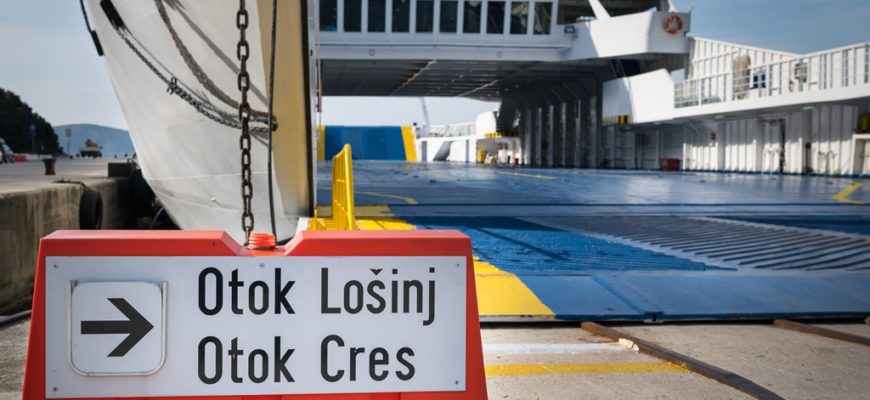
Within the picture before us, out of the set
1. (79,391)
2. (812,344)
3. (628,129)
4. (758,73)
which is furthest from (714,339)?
(628,129)

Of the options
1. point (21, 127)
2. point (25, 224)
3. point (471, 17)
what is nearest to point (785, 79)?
point (471, 17)

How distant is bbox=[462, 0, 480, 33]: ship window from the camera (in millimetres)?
31250

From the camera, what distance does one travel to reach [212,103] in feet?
23.9

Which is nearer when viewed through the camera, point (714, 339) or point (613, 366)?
point (613, 366)

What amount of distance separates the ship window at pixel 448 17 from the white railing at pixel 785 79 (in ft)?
32.3

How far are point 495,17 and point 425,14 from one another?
10.4 feet

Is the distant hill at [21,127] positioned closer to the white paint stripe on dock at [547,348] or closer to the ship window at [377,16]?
the ship window at [377,16]

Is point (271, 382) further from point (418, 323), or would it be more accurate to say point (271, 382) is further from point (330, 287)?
point (418, 323)

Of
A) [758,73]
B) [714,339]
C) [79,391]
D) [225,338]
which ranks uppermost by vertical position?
[758,73]

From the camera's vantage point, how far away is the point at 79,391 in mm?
2033

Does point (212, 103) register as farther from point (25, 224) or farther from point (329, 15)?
point (329, 15)

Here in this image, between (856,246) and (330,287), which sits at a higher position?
(330,287)

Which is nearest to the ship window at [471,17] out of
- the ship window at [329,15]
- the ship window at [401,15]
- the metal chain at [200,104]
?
the ship window at [401,15]

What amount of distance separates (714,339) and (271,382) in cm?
296
